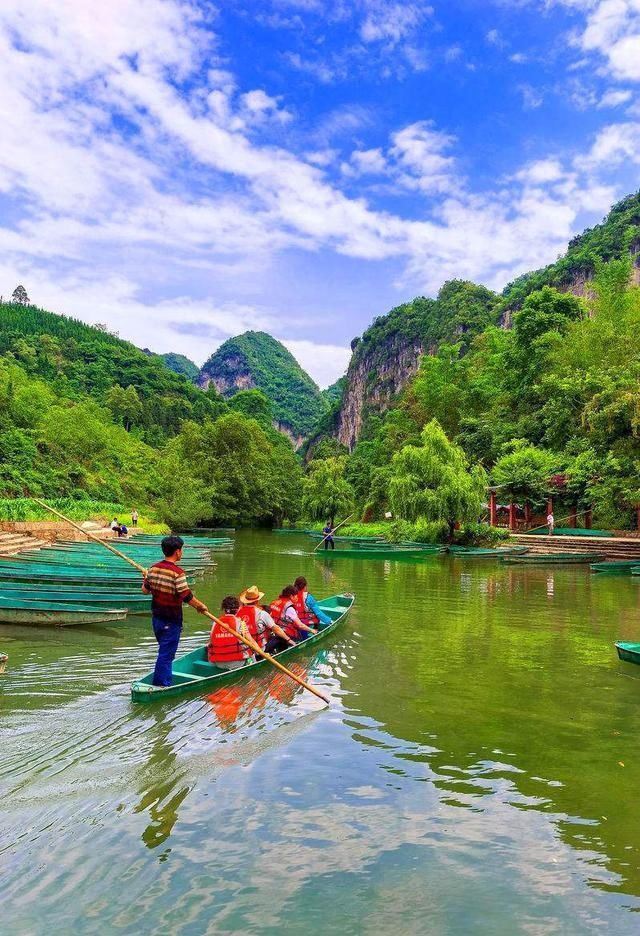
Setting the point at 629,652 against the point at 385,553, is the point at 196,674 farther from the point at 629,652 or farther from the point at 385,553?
the point at 385,553

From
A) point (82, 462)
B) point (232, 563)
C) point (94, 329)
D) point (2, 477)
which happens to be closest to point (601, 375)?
A: point (232, 563)

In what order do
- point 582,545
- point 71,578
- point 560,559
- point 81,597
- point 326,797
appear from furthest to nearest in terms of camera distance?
point 582,545 → point 560,559 → point 71,578 → point 81,597 → point 326,797

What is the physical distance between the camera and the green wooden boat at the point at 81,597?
1073cm

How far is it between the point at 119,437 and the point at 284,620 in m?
47.7

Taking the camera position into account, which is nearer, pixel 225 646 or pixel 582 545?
pixel 225 646

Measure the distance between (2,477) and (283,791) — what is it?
92.4 ft

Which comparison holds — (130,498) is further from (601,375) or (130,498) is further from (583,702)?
(583,702)

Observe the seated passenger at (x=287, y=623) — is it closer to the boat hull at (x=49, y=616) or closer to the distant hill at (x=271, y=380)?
the boat hull at (x=49, y=616)

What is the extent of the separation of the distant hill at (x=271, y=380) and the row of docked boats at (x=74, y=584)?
13590 centimetres

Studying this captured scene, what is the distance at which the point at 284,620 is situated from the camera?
388 inches

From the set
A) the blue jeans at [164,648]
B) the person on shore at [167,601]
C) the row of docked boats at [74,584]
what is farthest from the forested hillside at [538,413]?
the blue jeans at [164,648]

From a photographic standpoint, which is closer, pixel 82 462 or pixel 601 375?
pixel 601 375

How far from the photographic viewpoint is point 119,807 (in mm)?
4512

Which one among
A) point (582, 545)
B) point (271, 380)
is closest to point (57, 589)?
point (582, 545)
